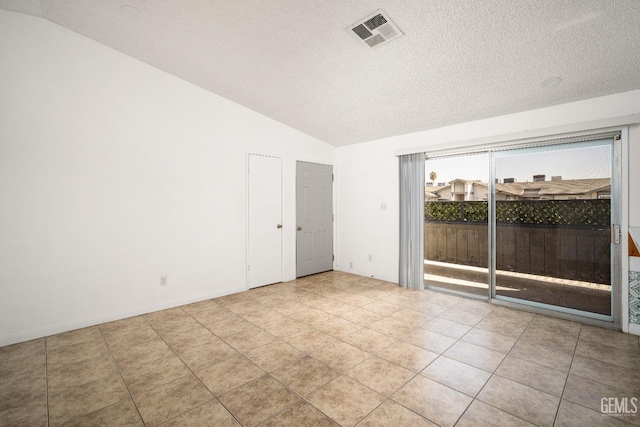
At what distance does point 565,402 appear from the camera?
185 centimetres

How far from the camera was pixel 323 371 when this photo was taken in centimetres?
222

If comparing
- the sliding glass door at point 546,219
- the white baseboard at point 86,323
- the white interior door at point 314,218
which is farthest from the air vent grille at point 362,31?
the white baseboard at point 86,323

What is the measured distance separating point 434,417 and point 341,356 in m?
0.92

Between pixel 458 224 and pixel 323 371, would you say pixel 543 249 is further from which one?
pixel 323 371

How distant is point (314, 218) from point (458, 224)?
→ 2919 millimetres

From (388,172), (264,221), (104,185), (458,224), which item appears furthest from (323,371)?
(458,224)

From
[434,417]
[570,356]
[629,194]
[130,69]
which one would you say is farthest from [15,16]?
[629,194]

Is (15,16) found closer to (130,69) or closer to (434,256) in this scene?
(130,69)

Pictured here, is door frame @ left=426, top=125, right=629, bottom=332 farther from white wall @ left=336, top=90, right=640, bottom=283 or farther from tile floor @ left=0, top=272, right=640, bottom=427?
tile floor @ left=0, top=272, right=640, bottom=427

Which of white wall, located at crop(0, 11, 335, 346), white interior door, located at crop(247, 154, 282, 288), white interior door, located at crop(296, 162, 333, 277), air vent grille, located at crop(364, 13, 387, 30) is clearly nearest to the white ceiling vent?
air vent grille, located at crop(364, 13, 387, 30)

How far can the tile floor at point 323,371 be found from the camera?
175 cm

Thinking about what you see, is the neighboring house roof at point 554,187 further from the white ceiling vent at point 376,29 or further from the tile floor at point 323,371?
the white ceiling vent at point 376,29

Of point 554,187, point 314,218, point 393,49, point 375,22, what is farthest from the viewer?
point 314,218

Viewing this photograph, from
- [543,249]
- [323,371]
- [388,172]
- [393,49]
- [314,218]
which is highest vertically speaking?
[393,49]
